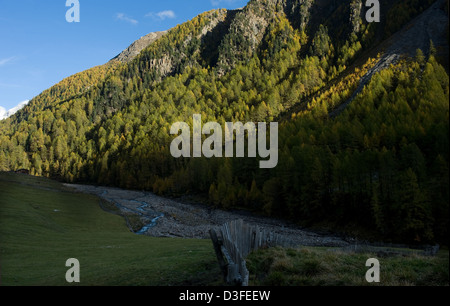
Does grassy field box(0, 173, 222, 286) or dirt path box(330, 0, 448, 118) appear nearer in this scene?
grassy field box(0, 173, 222, 286)

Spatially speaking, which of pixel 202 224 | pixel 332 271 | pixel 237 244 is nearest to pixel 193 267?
pixel 237 244

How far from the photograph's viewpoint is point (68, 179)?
6521 inches

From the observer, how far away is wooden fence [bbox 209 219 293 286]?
10766mm

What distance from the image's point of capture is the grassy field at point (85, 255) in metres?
14.3

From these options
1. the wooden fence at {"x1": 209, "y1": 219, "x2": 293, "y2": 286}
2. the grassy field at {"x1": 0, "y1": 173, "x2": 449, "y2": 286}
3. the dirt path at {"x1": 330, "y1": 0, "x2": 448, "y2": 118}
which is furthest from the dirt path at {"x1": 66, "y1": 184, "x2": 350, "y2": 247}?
the dirt path at {"x1": 330, "y1": 0, "x2": 448, "y2": 118}

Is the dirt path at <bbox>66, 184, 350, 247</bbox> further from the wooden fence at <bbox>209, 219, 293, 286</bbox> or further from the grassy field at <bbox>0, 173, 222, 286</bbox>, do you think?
the wooden fence at <bbox>209, 219, 293, 286</bbox>

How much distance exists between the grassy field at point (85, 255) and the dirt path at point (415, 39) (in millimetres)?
105549

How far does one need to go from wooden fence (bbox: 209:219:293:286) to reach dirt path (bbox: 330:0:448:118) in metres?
109

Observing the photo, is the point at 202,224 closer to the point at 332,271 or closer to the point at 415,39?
the point at 332,271

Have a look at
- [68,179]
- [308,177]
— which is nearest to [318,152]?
[308,177]

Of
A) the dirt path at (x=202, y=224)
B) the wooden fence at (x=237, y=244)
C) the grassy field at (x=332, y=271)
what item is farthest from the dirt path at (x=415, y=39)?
the grassy field at (x=332, y=271)

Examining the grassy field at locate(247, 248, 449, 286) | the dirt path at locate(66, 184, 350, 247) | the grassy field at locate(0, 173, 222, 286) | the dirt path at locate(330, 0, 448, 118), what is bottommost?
the dirt path at locate(66, 184, 350, 247)

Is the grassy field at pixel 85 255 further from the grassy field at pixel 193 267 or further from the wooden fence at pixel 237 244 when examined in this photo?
the wooden fence at pixel 237 244

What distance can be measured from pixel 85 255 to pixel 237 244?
55.9 feet
